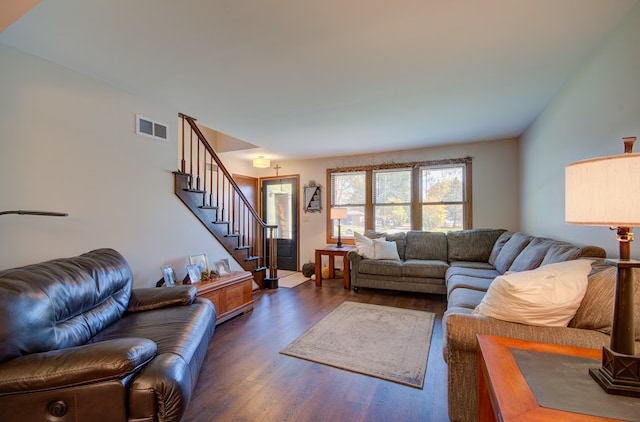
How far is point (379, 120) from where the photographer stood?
3475 mm

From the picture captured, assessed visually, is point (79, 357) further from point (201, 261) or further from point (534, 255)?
point (534, 255)

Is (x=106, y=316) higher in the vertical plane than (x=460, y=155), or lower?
lower

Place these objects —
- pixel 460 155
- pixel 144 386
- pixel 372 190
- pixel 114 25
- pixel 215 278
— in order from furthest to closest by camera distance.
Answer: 1. pixel 372 190
2. pixel 460 155
3. pixel 215 278
4. pixel 114 25
5. pixel 144 386

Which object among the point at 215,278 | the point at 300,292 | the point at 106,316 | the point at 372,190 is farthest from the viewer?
the point at 372,190

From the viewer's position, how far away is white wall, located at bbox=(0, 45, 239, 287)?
2.08 metres

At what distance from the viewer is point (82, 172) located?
2447 millimetres

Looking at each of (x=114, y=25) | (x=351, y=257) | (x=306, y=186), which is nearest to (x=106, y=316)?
(x=114, y=25)

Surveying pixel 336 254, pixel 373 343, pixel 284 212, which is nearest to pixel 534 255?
pixel 373 343

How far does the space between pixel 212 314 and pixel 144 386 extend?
1029mm

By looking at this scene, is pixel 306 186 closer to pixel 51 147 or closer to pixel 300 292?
pixel 300 292

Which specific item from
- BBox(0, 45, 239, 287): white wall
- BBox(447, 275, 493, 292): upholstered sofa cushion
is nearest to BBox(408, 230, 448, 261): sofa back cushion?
BBox(447, 275, 493, 292): upholstered sofa cushion

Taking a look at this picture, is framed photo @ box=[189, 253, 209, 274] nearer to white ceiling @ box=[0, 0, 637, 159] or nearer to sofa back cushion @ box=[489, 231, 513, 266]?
white ceiling @ box=[0, 0, 637, 159]

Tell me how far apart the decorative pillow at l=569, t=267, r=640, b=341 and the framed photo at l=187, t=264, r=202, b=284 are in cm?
307

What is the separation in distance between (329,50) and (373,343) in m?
2.48
